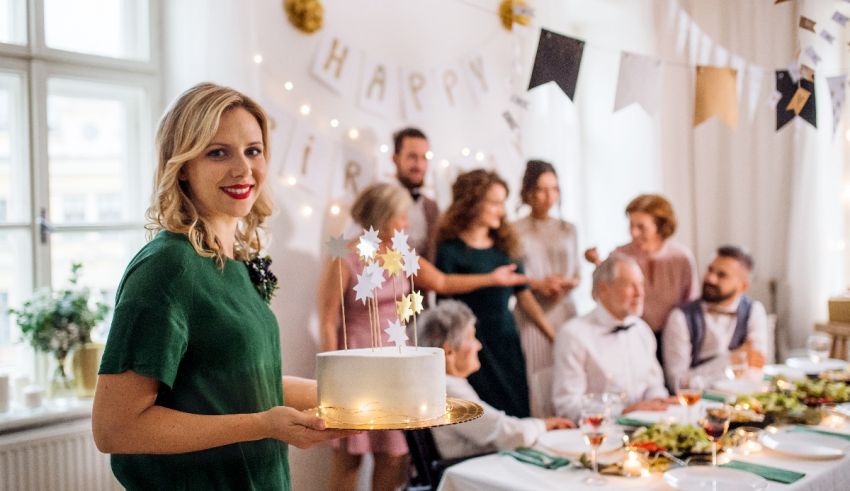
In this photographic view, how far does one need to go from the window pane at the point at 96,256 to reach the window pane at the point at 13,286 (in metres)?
0.08

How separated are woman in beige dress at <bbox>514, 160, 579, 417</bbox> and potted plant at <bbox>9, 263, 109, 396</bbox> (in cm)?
193

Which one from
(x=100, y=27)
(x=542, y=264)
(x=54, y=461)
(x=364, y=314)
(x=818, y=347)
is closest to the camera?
(x=54, y=461)

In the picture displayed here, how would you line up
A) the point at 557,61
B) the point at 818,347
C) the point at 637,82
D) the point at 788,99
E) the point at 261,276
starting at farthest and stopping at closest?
the point at 818,347, the point at 788,99, the point at 637,82, the point at 557,61, the point at 261,276

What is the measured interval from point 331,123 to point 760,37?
2.94 metres

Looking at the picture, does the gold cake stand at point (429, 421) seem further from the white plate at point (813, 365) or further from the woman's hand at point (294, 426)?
the white plate at point (813, 365)

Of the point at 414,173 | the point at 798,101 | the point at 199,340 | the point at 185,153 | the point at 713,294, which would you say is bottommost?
the point at 713,294

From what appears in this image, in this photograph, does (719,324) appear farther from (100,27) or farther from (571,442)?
(100,27)

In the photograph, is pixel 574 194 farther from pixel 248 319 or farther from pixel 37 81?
pixel 248 319

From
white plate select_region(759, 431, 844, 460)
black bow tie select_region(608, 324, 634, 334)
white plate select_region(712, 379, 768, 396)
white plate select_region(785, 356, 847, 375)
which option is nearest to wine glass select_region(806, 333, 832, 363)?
white plate select_region(785, 356, 847, 375)

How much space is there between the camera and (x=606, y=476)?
219 centimetres

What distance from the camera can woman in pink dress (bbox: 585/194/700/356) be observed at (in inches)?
172

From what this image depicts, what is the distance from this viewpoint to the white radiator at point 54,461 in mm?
2465

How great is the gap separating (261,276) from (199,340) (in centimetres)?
26

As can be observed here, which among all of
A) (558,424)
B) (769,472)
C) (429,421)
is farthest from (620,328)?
(429,421)
